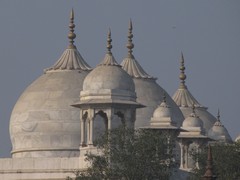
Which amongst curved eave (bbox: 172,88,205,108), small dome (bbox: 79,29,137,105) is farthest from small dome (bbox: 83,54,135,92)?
curved eave (bbox: 172,88,205,108)

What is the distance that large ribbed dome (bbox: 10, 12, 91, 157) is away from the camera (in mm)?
88938

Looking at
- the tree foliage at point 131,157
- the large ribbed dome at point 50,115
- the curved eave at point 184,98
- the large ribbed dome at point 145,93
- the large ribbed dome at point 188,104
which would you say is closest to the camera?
the tree foliage at point 131,157

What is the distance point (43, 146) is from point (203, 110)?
13662mm

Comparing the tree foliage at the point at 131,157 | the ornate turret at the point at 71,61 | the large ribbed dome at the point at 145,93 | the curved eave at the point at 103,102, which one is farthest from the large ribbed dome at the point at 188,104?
the tree foliage at the point at 131,157

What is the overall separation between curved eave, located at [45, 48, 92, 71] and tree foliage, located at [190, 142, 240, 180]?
10.3 meters

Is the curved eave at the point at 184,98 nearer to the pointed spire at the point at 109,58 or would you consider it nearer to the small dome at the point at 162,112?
the small dome at the point at 162,112

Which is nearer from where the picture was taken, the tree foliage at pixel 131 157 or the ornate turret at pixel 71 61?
the tree foliage at pixel 131 157

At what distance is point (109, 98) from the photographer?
82500 millimetres

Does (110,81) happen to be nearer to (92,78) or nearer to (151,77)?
(92,78)

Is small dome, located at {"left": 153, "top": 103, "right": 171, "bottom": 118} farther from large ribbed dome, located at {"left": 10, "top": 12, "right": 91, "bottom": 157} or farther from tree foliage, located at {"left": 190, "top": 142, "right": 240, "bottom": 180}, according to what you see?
tree foliage, located at {"left": 190, "top": 142, "right": 240, "bottom": 180}

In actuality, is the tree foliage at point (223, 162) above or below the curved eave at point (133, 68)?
below

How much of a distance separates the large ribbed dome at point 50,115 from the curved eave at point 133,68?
2869mm

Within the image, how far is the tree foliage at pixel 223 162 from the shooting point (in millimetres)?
78375

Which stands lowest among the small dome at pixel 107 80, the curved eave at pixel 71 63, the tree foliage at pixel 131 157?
the tree foliage at pixel 131 157
